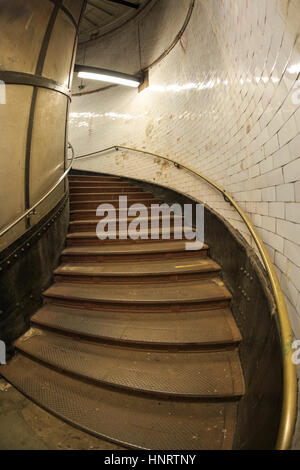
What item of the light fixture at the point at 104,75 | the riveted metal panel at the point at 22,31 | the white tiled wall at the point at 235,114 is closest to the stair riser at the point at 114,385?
the white tiled wall at the point at 235,114

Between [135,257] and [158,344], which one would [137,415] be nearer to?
[158,344]

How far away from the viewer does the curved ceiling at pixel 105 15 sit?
456 centimetres

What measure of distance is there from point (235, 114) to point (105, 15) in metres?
5.79

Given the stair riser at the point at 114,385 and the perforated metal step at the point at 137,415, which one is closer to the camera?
the perforated metal step at the point at 137,415

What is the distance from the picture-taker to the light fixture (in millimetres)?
3777

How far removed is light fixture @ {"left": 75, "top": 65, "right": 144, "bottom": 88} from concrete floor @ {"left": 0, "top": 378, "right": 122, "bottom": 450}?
5.06 meters

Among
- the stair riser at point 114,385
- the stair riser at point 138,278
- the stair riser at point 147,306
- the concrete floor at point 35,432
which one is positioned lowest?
the concrete floor at point 35,432

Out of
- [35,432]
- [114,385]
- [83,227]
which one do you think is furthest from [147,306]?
[83,227]

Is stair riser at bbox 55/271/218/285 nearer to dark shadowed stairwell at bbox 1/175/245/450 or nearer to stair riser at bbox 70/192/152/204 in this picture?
dark shadowed stairwell at bbox 1/175/245/450

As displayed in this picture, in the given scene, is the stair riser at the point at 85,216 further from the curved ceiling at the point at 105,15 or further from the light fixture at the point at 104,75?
the curved ceiling at the point at 105,15

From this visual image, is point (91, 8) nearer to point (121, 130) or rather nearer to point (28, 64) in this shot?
point (121, 130)

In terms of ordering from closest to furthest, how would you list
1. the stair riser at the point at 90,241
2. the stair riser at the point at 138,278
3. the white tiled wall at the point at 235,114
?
the white tiled wall at the point at 235,114
the stair riser at the point at 138,278
the stair riser at the point at 90,241

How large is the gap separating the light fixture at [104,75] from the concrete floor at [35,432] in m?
5.06

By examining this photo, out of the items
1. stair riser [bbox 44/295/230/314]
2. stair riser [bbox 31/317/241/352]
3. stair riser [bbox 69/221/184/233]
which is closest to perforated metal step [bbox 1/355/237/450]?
stair riser [bbox 31/317/241/352]
